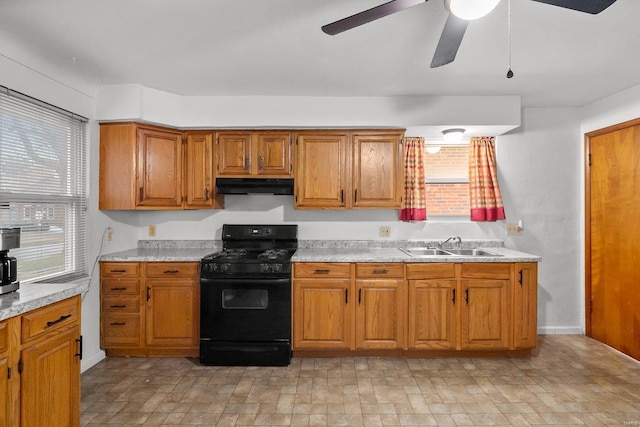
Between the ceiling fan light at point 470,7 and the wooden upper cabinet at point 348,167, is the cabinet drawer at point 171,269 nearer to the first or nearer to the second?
the wooden upper cabinet at point 348,167

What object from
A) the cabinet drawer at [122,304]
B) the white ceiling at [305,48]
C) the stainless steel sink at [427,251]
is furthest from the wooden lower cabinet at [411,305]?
the white ceiling at [305,48]

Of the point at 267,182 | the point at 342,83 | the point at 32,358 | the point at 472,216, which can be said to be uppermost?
the point at 342,83

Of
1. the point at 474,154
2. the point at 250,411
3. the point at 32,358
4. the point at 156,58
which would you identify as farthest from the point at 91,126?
the point at 474,154

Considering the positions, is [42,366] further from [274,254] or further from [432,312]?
[432,312]

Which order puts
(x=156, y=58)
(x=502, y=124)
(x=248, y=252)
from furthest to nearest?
(x=248, y=252) < (x=502, y=124) < (x=156, y=58)

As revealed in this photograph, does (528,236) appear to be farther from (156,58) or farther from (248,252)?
(156,58)

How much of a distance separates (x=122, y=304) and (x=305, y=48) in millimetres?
2626

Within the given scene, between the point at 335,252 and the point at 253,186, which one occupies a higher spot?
the point at 253,186

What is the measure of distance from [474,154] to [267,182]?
2.14 meters

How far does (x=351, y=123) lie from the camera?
3381 millimetres

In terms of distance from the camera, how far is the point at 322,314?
315 cm

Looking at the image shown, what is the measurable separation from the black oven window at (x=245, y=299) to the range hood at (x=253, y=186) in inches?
36.2

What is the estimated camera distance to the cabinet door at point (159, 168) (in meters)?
3.30

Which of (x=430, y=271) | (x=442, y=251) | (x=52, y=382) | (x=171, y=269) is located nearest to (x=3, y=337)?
(x=52, y=382)
